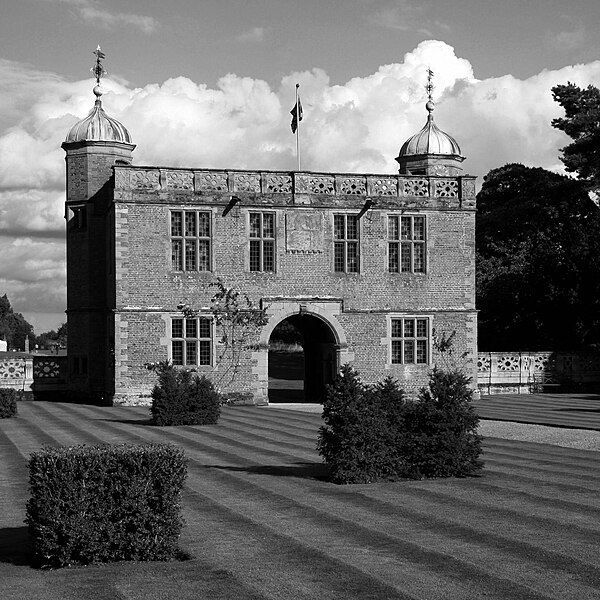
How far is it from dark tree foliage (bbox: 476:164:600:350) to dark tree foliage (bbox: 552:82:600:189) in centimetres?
118

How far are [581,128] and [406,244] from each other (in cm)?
2316

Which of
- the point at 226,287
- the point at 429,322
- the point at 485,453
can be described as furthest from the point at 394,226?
the point at 485,453

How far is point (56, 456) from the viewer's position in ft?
39.3

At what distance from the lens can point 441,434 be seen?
18.5 metres

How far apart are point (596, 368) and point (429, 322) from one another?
10.4m

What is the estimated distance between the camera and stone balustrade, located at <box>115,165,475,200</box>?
133 ft

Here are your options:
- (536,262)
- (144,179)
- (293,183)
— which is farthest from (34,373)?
(536,262)

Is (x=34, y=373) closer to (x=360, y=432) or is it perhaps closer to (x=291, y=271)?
(x=291, y=271)

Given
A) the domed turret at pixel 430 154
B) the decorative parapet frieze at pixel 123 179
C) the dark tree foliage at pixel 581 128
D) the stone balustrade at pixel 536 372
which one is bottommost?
the stone balustrade at pixel 536 372

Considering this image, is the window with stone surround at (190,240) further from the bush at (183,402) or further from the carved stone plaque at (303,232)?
the bush at (183,402)

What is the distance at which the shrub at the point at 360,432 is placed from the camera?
18.0 meters

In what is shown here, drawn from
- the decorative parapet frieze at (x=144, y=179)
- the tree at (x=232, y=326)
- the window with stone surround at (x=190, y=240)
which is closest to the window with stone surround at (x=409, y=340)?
the tree at (x=232, y=326)

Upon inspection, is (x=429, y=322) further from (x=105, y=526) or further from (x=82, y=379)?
(x=105, y=526)

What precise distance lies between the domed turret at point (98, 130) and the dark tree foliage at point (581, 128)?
27.7m
